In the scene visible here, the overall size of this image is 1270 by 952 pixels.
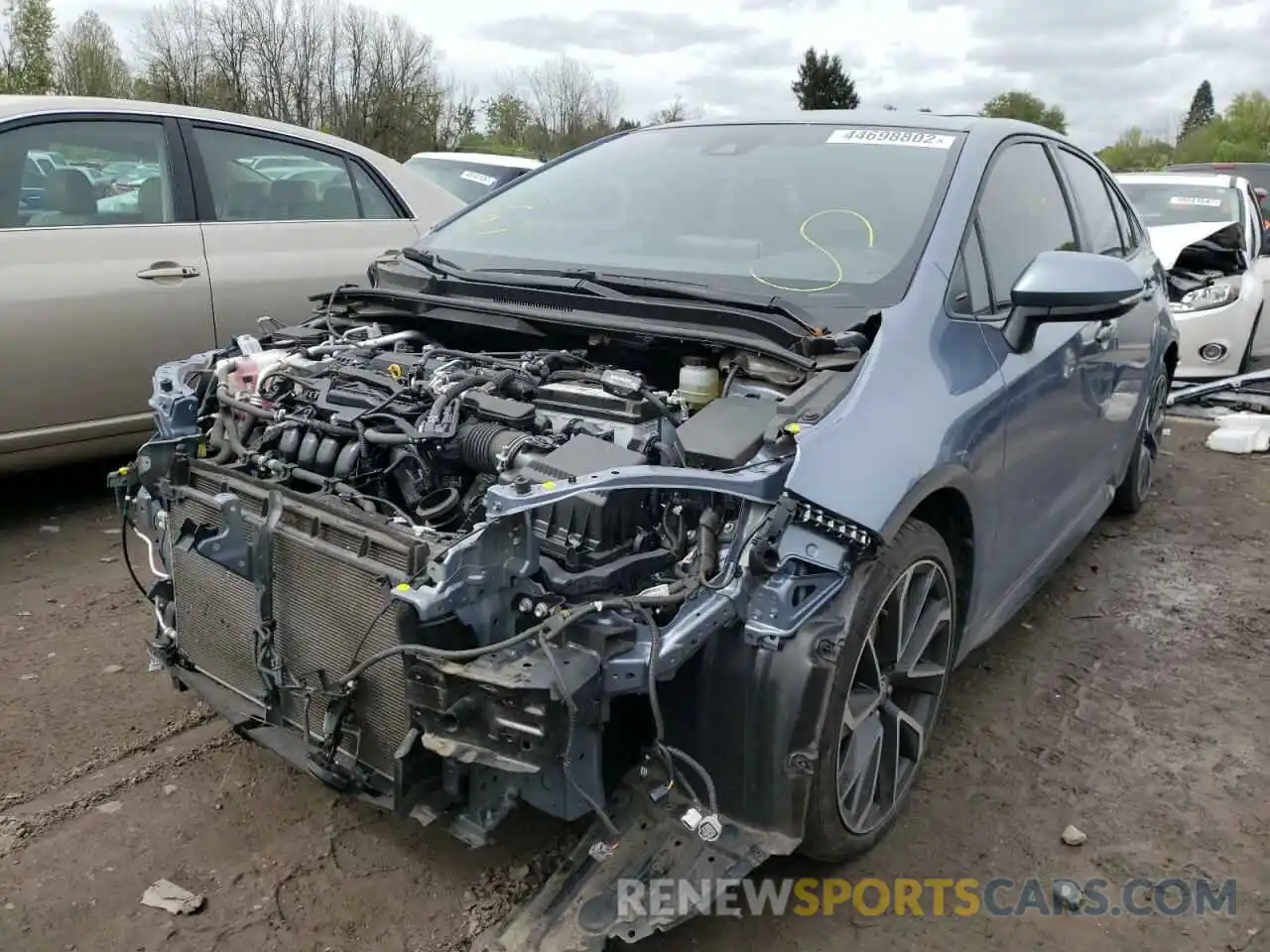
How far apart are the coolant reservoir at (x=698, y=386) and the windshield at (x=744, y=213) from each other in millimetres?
357

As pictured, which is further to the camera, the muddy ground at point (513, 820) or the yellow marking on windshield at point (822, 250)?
the yellow marking on windshield at point (822, 250)

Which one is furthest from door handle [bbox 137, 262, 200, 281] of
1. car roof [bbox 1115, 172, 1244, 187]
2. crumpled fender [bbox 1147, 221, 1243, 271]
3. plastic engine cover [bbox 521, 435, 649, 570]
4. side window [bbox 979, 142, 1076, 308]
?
car roof [bbox 1115, 172, 1244, 187]

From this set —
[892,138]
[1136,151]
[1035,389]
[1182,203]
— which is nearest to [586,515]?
[1035,389]

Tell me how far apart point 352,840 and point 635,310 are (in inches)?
63.0

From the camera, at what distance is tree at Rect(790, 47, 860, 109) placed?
5078 centimetres

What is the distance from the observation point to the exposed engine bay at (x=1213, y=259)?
8.08 meters

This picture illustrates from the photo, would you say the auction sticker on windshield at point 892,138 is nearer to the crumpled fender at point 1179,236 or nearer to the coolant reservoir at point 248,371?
the coolant reservoir at point 248,371

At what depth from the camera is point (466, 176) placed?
9.59 m

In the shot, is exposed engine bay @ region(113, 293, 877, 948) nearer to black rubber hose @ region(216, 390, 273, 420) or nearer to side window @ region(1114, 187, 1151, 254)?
black rubber hose @ region(216, 390, 273, 420)

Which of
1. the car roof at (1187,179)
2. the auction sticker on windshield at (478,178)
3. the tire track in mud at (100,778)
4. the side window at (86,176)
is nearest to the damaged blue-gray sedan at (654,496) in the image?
the tire track in mud at (100,778)

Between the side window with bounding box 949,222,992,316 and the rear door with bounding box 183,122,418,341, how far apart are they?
334 centimetres

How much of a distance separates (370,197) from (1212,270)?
6478mm

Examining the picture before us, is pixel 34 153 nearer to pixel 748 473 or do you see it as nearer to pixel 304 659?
pixel 304 659

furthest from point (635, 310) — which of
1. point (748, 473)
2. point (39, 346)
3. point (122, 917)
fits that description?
point (39, 346)
